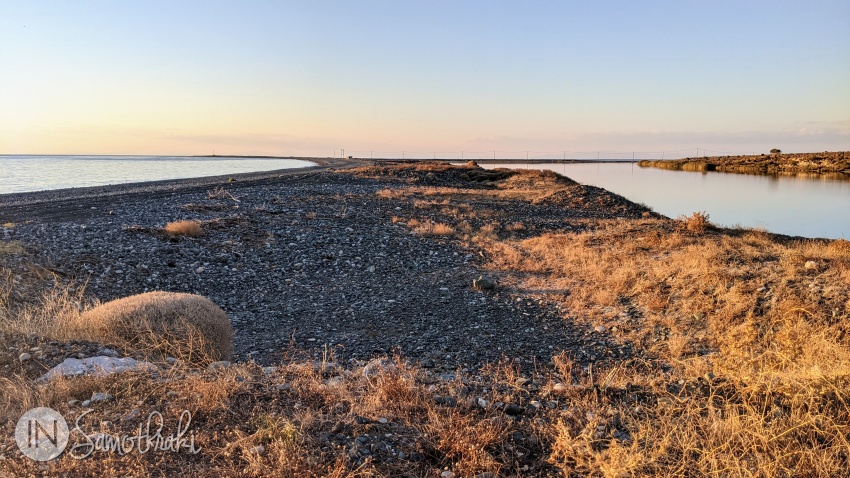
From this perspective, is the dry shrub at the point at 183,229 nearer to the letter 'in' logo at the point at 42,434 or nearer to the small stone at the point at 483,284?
the small stone at the point at 483,284

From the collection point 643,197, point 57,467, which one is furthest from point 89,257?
point 643,197

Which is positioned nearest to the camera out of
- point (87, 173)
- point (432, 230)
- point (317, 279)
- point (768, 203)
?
point (317, 279)

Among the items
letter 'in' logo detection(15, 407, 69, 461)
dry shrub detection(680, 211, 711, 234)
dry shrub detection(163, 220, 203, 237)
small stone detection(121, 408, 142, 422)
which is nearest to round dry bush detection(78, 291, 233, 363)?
small stone detection(121, 408, 142, 422)

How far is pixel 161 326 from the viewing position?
610 cm

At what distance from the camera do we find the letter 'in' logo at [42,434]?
3.58 m

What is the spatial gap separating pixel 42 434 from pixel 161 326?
2379 millimetres

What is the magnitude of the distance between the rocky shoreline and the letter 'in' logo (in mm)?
2741

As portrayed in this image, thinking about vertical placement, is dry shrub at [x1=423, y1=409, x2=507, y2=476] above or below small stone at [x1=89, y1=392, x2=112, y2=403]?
below

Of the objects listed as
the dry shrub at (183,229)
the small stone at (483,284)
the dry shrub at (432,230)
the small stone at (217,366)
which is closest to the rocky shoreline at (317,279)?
the small stone at (483,284)

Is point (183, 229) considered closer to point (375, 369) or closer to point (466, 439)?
point (375, 369)

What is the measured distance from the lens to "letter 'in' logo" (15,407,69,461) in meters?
3.58

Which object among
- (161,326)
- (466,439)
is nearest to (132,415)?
(161,326)

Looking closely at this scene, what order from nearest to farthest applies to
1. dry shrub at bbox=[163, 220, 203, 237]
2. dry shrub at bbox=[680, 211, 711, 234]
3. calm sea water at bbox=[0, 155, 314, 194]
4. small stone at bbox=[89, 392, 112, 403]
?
small stone at bbox=[89, 392, 112, 403]
dry shrub at bbox=[163, 220, 203, 237]
dry shrub at bbox=[680, 211, 711, 234]
calm sea water at bbox=[0, 155, 314, 194]
